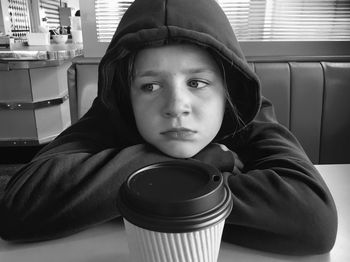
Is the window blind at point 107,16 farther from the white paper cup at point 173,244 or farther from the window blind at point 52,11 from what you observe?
the window blind at point 52,11

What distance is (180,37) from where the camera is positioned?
60 centimetres

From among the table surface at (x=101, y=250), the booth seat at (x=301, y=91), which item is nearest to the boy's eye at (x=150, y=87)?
the table surface at (x=101, y=250)

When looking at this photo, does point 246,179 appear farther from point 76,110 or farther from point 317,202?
point 76,110

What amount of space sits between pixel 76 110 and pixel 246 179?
3.00 ft

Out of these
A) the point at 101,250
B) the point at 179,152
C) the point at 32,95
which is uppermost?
the point at 179,152

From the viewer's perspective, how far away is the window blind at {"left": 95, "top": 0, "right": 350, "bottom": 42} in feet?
4.71

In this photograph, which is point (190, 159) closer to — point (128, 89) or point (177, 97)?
point (177, 97)

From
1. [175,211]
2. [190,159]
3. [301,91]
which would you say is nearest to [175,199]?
[175,211]

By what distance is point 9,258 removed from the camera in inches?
20.8

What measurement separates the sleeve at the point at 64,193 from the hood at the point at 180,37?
19 cm

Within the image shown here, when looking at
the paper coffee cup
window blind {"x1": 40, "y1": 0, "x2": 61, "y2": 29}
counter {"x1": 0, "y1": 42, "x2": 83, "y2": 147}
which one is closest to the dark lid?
the paper coffee cup

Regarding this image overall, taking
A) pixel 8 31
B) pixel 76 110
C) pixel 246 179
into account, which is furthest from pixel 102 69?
pixel 8 31

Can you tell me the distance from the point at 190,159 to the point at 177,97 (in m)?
0.17

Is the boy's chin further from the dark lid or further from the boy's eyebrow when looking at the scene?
the dark lid
